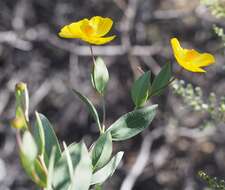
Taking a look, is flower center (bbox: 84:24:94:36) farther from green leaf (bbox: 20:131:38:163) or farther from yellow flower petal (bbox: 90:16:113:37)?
green leaf (bbox: 20:131:38:163)

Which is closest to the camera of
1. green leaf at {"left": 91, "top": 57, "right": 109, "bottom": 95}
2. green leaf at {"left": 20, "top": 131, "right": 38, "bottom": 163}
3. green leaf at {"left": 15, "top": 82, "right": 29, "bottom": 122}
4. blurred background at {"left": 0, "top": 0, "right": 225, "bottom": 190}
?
green leaf at {"left": 20, "top": 131, "right": 38, "bottom": 163}

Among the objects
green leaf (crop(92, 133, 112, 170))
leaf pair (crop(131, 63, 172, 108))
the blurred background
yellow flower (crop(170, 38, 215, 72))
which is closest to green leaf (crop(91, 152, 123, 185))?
green leaf (crop(92, 133, 112, 170))

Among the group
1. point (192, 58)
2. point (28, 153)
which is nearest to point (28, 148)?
point (28, 153)

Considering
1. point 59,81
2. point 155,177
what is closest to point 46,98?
point 59,81

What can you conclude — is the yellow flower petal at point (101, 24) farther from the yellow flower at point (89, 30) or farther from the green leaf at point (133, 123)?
the green leaf at point (133, 123)

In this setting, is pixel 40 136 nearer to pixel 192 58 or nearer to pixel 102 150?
pixel 102 150

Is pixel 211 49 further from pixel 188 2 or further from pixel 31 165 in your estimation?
pixel 31 165
